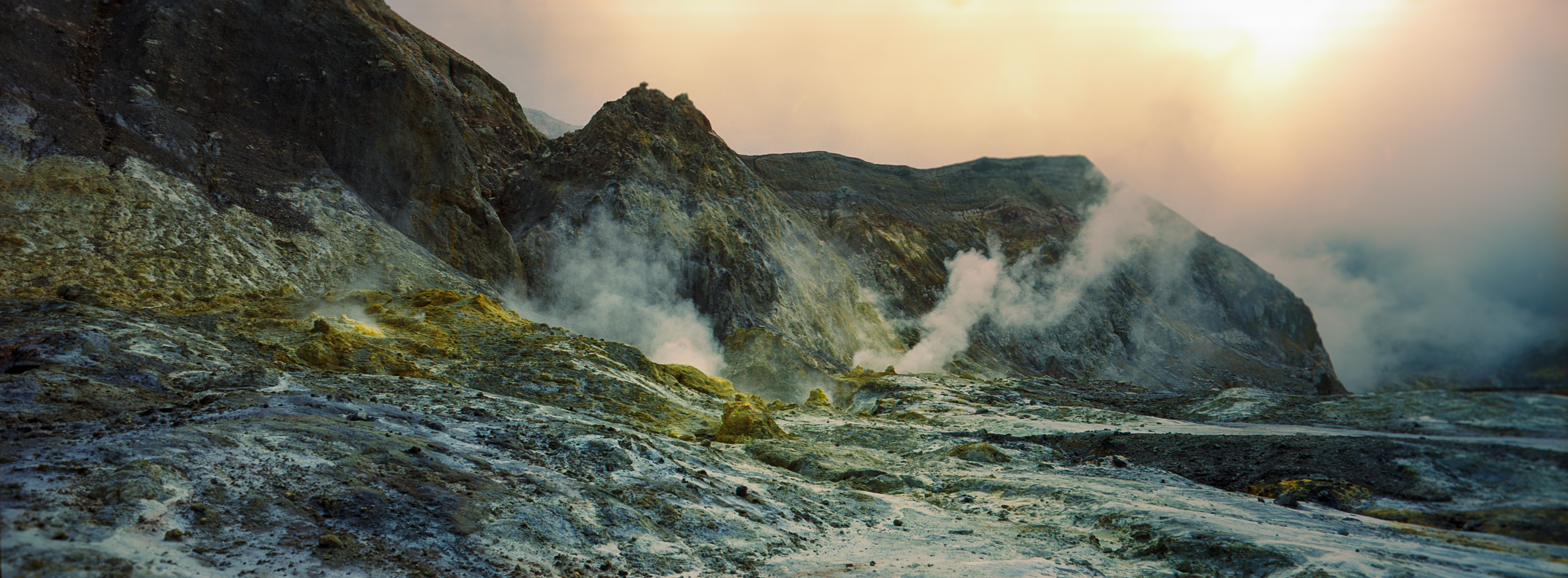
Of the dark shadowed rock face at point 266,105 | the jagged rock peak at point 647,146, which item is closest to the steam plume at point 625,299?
the dark shadowed rock face at point 266,105

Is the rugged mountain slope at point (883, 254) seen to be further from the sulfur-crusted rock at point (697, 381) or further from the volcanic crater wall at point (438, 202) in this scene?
the sulfur-crusted rock at point (697, 381)

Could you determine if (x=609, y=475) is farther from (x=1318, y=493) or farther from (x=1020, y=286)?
(x=1020, y=286)

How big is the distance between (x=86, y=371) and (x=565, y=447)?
707 cm

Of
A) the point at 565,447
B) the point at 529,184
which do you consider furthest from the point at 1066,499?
the point at 529,184

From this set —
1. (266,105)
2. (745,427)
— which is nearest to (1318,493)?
(745,427)

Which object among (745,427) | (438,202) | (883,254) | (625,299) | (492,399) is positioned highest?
(883,254)

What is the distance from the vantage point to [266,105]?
29750 millimetres

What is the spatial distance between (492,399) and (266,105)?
23297 mm

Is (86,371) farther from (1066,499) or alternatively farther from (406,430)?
(1066,499)

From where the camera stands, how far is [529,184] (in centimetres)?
3941

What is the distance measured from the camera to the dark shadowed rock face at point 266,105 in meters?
24.0

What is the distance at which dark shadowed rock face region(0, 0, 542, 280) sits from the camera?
24.0 m

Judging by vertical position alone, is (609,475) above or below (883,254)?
below

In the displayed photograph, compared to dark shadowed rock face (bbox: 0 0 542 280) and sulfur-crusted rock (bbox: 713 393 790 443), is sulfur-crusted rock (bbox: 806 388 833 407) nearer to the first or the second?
sulfur-crusted rock (bbox: 713 393 790 443)
